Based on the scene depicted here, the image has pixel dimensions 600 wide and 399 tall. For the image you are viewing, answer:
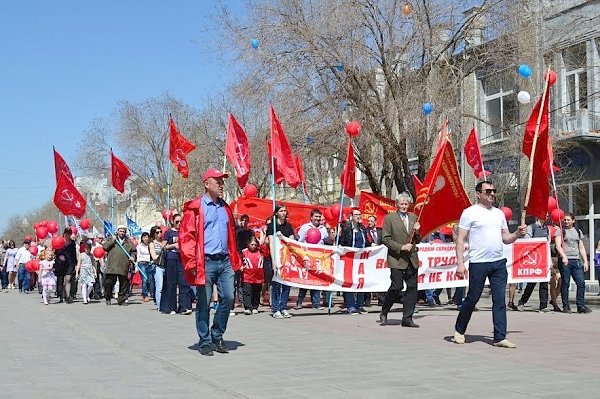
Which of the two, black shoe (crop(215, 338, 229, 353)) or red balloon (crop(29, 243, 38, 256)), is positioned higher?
red balloon (crop(29, 243, 38, 256))

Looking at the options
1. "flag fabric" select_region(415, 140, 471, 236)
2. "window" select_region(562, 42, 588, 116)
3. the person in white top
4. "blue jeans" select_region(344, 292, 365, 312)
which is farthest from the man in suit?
"window" select_region(562, 42, 588, 116)

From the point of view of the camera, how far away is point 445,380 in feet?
23.4

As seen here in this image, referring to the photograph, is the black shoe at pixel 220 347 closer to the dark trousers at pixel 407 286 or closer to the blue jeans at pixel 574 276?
the dark trousers at pixel 407 286

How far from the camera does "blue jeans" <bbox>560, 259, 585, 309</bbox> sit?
47.6 feet

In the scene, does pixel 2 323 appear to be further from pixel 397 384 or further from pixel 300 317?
pixel 397 384

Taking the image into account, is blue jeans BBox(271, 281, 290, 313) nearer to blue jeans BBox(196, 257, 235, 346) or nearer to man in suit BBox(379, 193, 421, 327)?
man in suit BBox(379, 193, 421, 327)

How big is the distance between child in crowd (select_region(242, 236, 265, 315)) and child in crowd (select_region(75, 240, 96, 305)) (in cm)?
540

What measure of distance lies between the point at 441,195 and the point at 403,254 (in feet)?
3.45

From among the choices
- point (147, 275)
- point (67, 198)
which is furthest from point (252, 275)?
point (67, 198)

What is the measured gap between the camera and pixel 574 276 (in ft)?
48.1

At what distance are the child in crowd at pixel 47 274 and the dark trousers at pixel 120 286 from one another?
178cm

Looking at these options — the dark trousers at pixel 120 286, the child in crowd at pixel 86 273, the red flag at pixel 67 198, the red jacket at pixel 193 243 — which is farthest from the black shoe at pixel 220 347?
the red flag at pixel 67 198

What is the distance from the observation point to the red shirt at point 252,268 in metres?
14.3

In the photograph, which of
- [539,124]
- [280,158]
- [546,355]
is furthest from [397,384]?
[280,158]
